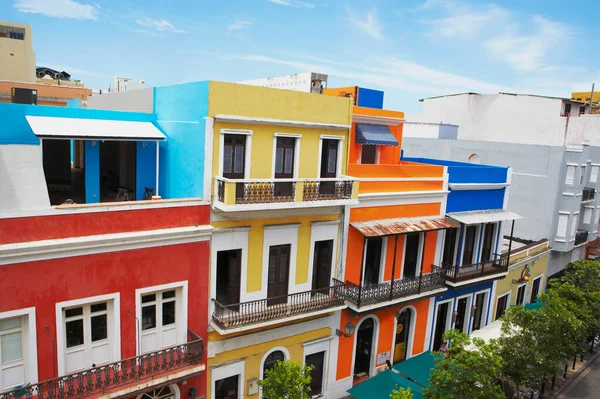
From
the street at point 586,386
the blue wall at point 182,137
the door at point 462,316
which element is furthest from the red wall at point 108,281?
the street at point 586,386

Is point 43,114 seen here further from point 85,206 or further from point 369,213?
point 369,213

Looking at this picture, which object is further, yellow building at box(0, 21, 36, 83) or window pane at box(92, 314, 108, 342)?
yellow building at box(0, 21, 36, 83)

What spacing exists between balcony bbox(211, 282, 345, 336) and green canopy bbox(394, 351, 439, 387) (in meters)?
3.38

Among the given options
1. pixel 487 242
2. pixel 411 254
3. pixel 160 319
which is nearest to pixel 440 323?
pixel 411 254

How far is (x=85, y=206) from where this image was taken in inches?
412

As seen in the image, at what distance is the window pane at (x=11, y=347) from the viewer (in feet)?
32.4

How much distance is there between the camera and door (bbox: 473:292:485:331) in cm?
2147

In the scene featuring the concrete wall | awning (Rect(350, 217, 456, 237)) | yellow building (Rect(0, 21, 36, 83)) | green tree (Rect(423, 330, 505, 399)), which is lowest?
green tree (Rect(423, 330, 505, 399))

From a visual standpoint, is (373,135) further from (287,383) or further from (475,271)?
(287,383)

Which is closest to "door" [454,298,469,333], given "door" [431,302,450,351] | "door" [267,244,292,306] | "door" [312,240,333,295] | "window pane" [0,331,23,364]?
"door" [431,302,450,351]

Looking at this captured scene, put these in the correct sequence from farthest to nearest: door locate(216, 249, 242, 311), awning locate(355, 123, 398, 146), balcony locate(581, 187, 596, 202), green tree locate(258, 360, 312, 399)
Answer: balcony locate(581, 187, 596, 202) < awning locate(355, 123, 398, 146) < door locate(216, 249, 242, 311) < green tree locate(258, 360, 312, 399)

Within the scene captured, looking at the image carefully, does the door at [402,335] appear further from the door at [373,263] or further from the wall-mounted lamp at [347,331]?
the wall-mounted lamp at [347,331]

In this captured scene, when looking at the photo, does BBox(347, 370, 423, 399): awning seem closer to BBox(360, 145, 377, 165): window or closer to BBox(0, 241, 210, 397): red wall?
BBox(0, 241, 210, 397): red wall

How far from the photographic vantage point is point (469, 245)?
65.5 feet
